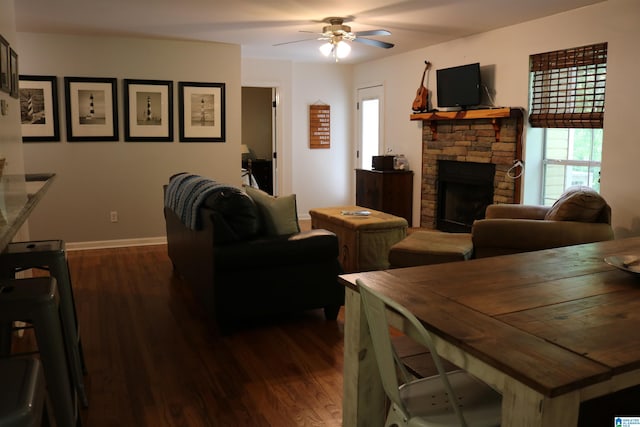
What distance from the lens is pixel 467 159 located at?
633 centimetres

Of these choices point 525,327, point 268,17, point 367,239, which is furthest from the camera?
point 268,17

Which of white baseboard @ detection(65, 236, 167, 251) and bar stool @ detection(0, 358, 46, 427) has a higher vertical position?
bar stool @ detection(0, 358, 46, 427)

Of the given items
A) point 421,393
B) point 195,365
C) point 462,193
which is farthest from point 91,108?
point 421,393

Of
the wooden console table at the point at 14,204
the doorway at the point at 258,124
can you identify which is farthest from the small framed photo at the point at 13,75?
the doorway at the point at 258,124

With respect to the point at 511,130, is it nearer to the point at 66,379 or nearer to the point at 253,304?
the point at 253,304

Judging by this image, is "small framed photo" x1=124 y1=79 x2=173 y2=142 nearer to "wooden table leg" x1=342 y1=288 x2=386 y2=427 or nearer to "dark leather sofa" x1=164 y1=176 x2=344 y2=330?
"dark leather sofa" x1=164 y1=176 x2=344 y2=330

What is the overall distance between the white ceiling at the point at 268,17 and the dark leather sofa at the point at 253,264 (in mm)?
2099

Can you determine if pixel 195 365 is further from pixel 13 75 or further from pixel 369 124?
pixel 369 124

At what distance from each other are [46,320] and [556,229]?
10.8 ft

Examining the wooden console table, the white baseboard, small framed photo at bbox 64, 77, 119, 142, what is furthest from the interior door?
the wooden console table

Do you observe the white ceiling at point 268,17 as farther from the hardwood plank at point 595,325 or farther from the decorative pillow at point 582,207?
the hardwood plank at point 595,325

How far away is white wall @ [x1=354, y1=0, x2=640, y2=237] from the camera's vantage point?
453 centimetres

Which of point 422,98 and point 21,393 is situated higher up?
point 422,98

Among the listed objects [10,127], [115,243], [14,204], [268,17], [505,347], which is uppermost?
[268,17]
